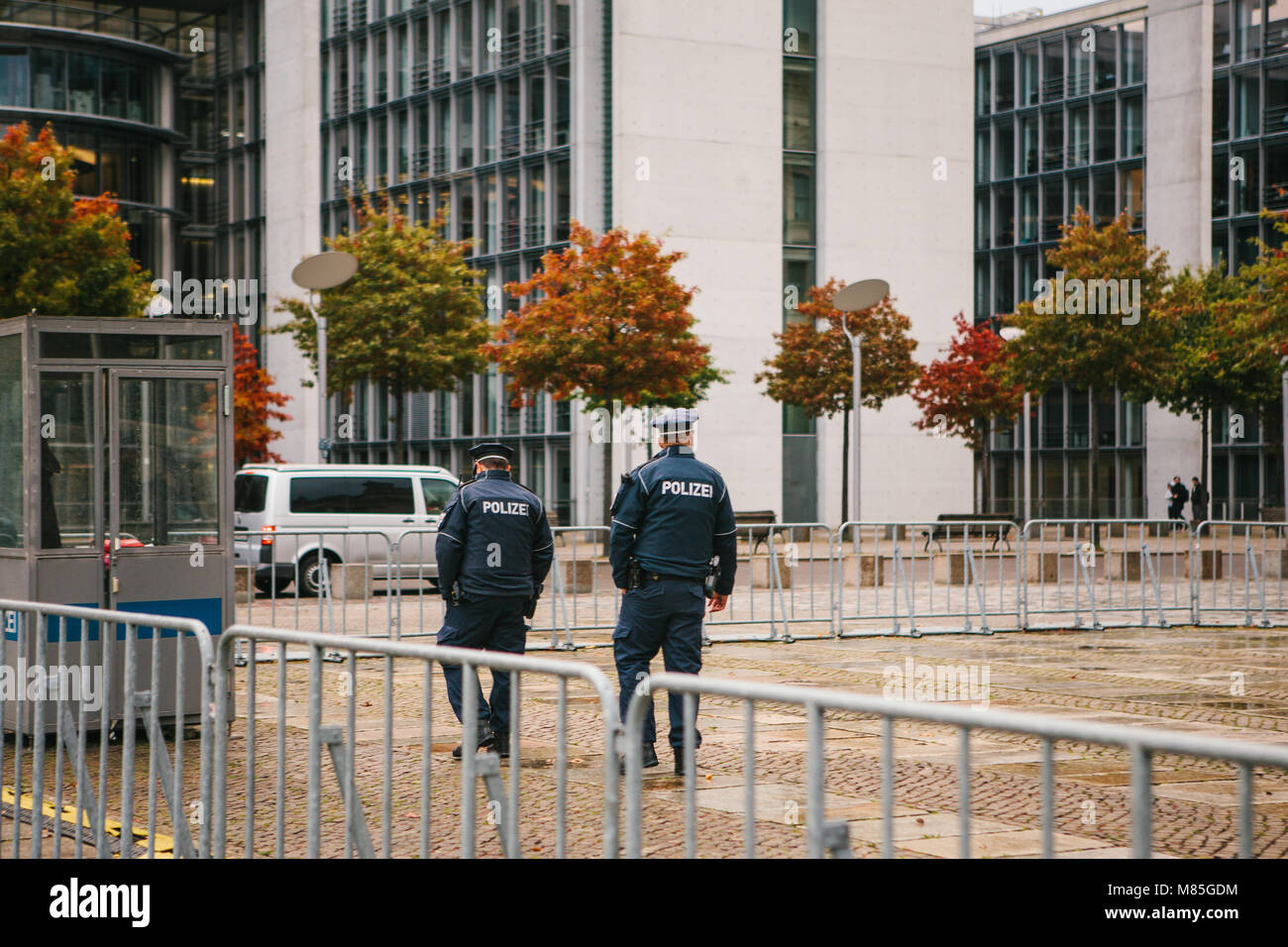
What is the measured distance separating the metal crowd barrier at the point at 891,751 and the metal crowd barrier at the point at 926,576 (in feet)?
44.8

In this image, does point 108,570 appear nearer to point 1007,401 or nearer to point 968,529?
point 968,529

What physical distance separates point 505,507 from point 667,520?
1151 millimetres

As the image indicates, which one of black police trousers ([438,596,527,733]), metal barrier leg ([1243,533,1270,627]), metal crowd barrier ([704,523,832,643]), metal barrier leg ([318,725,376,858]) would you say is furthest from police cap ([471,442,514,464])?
metal barrier leg ([1243,533,1270,627])

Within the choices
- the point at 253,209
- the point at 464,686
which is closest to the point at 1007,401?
the point at 253,209

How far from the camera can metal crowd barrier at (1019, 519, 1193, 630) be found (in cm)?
1838

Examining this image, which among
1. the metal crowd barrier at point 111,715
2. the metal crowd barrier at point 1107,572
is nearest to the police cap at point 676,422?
the metal crowd barrier at point 111,715

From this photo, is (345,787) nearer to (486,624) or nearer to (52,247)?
(486,624)

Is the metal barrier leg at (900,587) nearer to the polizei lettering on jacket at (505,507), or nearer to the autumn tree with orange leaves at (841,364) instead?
the polizei lettering on jacket at (505,507)

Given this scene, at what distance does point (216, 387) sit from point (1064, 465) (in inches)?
2194

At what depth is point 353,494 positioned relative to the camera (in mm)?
24125

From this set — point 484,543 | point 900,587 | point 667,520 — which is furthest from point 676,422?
point 900,587

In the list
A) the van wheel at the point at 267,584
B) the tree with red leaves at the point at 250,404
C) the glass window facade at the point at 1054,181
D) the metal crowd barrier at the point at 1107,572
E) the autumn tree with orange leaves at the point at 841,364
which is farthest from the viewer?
the glass window facade at the point at 1054,181

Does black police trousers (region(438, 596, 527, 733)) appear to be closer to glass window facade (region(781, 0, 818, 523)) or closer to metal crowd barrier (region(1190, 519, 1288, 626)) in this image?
metal crowd barrier (region(1190, 519, 1288, 626))

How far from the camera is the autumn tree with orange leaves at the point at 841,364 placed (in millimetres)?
42344
